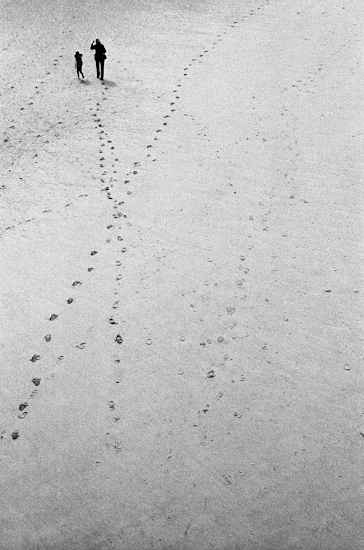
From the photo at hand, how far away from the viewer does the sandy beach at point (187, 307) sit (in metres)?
4.60

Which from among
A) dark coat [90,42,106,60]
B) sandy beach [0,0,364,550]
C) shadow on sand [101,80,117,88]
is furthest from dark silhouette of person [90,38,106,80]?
sandy beach [0,0,364,550]

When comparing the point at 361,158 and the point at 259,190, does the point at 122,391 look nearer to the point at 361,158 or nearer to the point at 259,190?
the point at 259,190

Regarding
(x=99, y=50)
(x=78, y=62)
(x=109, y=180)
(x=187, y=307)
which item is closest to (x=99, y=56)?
(x=99, y=50)

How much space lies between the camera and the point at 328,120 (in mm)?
9344

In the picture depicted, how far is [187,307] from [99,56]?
8248mm

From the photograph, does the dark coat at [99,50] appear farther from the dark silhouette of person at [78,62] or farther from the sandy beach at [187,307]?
the sandy beach at [187,307]

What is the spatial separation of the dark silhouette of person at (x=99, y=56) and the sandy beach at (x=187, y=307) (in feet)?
1.15

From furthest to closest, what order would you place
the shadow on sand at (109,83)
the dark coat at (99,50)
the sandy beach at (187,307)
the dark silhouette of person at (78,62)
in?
the shadow on sand at (109,83)
the dark silhouette of person at (78,62)
the dark coat at (99,50)
the sandy beach at (187,307)

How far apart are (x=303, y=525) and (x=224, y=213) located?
480 cm

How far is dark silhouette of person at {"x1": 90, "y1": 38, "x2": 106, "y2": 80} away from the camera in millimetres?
11188

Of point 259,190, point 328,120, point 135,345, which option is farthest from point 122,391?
point 328,120

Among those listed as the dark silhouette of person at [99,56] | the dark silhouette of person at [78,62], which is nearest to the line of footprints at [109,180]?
the dark silhouette of person at [99,56]

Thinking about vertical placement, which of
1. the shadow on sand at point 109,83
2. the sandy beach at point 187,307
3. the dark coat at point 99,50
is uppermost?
the dark coat at point 99,50

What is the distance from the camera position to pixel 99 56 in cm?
1141
